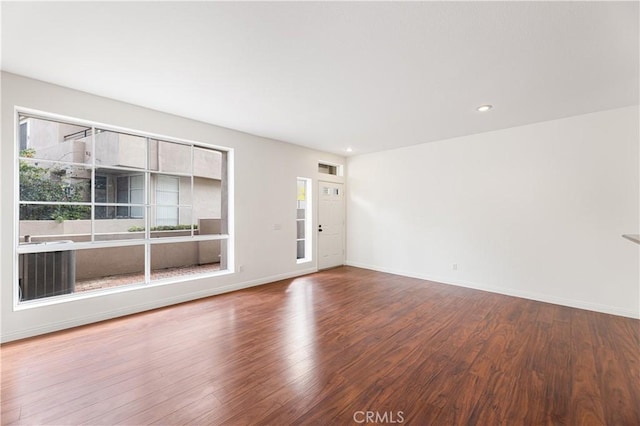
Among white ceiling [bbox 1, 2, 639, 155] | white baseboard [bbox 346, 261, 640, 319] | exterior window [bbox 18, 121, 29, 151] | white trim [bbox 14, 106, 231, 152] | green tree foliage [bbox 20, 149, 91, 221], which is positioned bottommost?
white baseboard [bbox 346, 261, 640, 319]

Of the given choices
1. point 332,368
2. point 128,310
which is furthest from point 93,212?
point 332,368

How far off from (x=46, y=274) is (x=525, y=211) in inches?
270

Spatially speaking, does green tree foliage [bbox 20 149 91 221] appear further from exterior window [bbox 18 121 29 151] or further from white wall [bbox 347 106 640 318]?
white wall [bbox 347 106 640 318]

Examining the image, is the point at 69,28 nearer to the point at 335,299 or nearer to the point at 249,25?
the point at 249,25

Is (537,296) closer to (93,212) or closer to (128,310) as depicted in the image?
(128,310)

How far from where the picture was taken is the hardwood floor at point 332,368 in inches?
75.0

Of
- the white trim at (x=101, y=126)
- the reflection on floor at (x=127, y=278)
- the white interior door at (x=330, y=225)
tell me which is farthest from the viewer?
the white interior door at (x=330, y=225)

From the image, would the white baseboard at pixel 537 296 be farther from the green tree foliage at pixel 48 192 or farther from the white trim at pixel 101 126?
the green tree foliage at pixel 48 192

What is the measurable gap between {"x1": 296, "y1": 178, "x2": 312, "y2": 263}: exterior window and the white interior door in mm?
282

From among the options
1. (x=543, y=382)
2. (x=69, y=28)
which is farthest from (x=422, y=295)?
(x=69, y=28)

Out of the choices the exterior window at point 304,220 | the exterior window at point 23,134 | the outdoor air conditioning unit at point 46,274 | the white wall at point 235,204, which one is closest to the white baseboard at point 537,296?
the exterior window at point 304,220

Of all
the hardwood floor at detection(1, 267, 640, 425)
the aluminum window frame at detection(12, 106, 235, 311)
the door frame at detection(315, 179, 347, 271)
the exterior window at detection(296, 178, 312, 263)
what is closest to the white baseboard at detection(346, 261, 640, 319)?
the hardwood floor at detection(1, 267, 640, 425)

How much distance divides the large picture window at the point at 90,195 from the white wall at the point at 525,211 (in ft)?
12.4

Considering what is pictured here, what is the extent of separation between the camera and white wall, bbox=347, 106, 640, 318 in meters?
3.77
